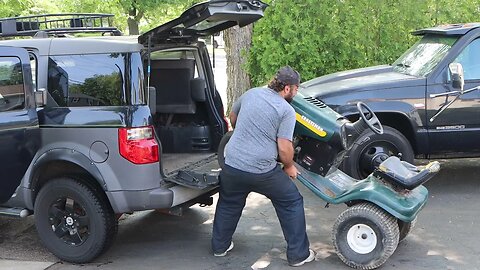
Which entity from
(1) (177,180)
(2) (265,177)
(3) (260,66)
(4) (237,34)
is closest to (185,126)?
(1) (177,180)

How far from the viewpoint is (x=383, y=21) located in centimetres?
914

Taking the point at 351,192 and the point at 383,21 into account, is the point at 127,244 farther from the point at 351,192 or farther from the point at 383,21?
the point at 383,21

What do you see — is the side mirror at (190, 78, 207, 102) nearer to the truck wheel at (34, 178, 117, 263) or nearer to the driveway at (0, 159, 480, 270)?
the driveway at (0, 159, 480, 270)

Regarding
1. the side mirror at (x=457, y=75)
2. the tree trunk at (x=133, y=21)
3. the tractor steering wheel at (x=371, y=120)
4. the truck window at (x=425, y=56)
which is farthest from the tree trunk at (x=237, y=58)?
the tree trunk at (x=133, y=21)

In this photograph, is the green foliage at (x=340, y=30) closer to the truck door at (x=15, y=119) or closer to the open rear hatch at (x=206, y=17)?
the open rear hatch at (x=206, y=17)

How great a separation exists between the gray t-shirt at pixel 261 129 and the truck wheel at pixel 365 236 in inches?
31.6

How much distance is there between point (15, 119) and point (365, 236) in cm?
315

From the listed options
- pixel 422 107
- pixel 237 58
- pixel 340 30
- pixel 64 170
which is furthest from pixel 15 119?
pixel 237 58

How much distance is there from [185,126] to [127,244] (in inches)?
55.0

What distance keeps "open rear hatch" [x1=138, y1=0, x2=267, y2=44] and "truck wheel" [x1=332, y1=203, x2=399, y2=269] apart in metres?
1.92

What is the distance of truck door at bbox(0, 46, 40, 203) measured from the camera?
16.6ft

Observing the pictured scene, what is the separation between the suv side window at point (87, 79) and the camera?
4.95 m

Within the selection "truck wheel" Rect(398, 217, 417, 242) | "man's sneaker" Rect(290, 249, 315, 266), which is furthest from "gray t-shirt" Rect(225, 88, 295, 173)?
"truck wheel" Rect(398, 217, 417, 242)

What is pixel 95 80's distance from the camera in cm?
502
